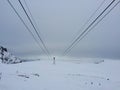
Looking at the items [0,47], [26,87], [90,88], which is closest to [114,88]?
[90,88]

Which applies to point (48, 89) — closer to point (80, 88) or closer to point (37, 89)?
point (37, 89)

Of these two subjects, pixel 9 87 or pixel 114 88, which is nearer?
pixel 9 87

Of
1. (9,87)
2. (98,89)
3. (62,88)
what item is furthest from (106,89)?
(9,87)

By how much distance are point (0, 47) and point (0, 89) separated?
59328 millimetres

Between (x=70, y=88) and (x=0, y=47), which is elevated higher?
(x=0, y=47)

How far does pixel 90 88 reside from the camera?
20.5 m

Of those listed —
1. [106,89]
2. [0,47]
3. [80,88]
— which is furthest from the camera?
[0,47]

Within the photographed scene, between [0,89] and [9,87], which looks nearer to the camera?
[0,89]

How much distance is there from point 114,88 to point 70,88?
646 centimetres

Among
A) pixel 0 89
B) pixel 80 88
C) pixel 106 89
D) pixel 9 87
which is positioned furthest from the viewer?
pixel 106 89

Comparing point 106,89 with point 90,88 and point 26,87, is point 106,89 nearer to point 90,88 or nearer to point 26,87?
point 90,88

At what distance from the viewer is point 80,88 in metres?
20.0

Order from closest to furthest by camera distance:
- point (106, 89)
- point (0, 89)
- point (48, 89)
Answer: point (0, 89), point (48, 89), point (106, 89)

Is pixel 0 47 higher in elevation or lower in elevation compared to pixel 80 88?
higher
